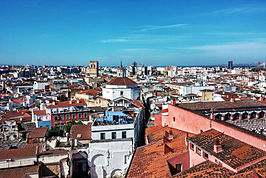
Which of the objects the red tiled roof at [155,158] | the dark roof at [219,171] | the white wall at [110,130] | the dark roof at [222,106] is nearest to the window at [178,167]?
the red tiled roof at [155,158]

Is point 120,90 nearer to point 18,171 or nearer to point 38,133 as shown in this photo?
point 38,133

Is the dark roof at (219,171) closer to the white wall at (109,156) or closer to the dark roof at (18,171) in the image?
the white wall at (109,156)

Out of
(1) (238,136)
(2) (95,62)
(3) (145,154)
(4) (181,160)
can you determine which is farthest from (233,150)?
(2) (95,62)

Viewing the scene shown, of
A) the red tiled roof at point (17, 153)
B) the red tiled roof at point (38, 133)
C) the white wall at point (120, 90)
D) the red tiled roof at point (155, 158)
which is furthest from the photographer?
the white wall at point (120, 90)

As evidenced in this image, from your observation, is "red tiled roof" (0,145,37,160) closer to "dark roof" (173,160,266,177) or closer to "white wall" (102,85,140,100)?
"dark roof" (173,160,266,177)

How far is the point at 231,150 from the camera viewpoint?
376 inches

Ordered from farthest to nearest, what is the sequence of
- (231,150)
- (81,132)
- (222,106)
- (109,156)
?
(81,132) → (109,156) → (222,106) → (231,150)

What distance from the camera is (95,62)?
107125 mm

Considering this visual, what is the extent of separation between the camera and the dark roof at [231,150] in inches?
342

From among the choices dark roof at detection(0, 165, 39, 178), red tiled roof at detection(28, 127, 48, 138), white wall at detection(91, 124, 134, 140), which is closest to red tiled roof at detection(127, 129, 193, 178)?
white wall at detection(91, 124, 134, 140)

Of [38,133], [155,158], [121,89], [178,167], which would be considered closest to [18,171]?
[38,133]

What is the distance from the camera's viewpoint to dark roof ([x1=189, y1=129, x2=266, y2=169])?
28.5 ft

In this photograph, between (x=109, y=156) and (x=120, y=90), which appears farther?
(x=120, y=90)

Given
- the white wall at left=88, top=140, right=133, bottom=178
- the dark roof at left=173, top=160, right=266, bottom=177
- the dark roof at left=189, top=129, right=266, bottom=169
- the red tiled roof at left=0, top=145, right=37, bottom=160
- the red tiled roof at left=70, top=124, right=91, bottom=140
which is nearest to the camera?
the dark roof at left=173, top=160, right=266, bottom=177
